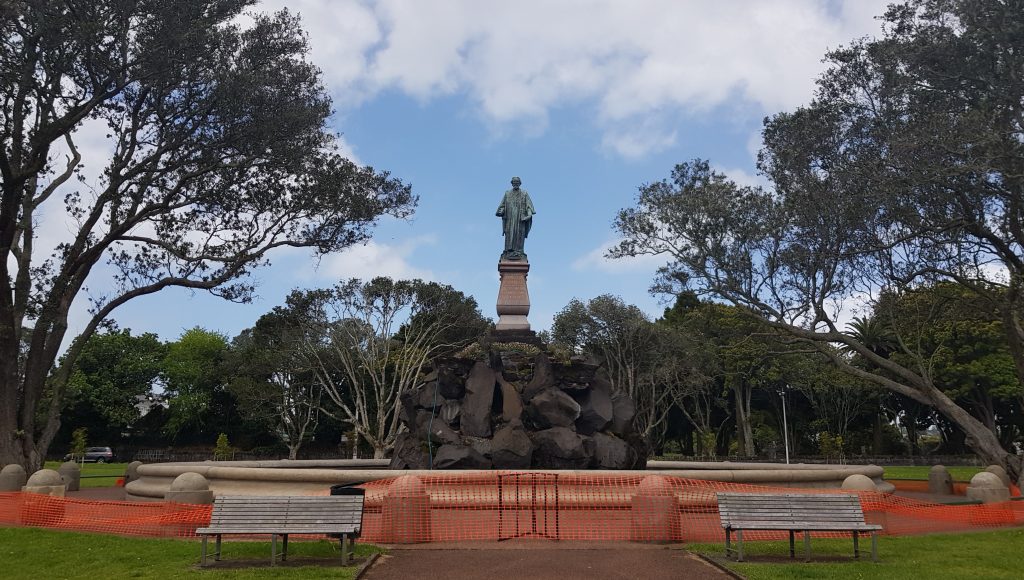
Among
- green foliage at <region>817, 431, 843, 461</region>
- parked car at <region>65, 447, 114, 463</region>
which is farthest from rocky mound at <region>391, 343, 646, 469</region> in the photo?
parked car at <region>65, 447, 114, 463</region>

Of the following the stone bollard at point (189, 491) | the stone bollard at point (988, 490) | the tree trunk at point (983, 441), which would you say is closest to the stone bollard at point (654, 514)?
the stone bollard at point (189, 491)

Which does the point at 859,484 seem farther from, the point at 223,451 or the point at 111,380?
the point at 111,380

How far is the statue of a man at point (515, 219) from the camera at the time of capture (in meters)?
22.2

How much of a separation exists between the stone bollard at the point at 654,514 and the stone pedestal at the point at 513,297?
10576mm

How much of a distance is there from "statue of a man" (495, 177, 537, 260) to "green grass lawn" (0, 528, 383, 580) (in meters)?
13.2

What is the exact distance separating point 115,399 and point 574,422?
151 ft

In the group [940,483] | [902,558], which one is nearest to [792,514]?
[902,558]

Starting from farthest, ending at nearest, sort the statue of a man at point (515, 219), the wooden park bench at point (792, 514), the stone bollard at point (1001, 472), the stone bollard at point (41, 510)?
the statue of a man at point (515, 219)
the stone bollard at point (1001, 472)
the stone bollard at point (41, 510)
the wooden park bench at point (792, 514)

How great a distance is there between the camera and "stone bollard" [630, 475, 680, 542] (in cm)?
1030

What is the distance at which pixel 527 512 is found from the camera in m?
11.5

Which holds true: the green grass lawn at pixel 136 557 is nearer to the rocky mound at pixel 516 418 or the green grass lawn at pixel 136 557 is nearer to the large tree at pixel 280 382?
→ the rocky mound at pixel 516 418

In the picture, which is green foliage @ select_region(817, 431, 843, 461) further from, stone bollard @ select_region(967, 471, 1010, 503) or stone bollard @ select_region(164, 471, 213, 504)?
stone bollard @ select_region(164, 471, 213, 504)

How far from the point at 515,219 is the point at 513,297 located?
2.66m

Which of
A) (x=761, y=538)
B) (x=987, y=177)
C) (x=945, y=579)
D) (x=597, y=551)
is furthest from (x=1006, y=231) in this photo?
(x=597, y=551)
